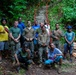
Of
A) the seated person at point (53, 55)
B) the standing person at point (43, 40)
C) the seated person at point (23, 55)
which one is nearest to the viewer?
the seated person at point (23, 55)

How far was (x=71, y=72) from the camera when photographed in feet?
39.9

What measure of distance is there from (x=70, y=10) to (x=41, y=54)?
6.98 metres

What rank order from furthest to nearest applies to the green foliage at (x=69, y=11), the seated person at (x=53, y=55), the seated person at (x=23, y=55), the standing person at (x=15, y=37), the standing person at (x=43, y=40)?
the green foliage at (x=69, y=11) < the standing person at (x=43, y=40) < the standing person at (x=15, y=37) < the seated person at (x=53, y=55) < the seated person at (x=23, y=55)

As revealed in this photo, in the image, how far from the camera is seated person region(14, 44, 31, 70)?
38.0ft

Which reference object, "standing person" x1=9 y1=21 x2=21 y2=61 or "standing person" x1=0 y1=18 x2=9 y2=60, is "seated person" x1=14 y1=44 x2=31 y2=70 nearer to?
"standing person" x1=9 y1=21 x2=21 y2=61

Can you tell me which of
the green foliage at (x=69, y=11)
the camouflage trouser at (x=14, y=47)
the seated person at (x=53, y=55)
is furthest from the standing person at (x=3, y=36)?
the green foliage at (x=69, y=11)

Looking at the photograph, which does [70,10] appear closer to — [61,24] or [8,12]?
[61,24]

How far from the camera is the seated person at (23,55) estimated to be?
456 inches

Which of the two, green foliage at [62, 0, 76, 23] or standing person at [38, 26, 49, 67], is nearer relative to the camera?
standing person at [38, 26, 49, 67]

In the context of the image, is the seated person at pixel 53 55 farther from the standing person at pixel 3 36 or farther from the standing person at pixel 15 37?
the standing person at pixel 3 36

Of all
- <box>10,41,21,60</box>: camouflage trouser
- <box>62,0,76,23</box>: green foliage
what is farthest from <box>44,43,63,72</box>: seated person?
<box>62,0,76,23</box>: green foliage

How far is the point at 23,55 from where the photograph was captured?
11.7 m

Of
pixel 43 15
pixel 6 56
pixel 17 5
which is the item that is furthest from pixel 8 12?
pixel 6 56

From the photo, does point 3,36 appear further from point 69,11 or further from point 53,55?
point 69,11
